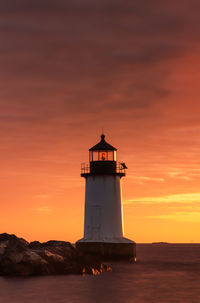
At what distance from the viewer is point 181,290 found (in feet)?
96.6

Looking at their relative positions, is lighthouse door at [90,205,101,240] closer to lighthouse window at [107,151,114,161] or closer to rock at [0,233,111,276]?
lighthouse window at [107,151,114,161]

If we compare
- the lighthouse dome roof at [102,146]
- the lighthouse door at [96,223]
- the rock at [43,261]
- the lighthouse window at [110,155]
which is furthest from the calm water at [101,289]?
the lighthouse dome roof at [102,146]

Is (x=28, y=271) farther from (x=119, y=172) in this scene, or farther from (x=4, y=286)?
(x=119, y=172)

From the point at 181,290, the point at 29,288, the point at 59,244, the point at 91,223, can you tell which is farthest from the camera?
the point at 91,223

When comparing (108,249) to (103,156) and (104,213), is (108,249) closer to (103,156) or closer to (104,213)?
(104,213)

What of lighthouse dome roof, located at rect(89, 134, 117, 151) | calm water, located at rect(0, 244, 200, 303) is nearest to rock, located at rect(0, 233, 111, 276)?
calm water, located at rect(0, 244, 200, 303)

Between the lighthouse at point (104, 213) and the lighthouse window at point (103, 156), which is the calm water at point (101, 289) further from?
the lighthouse window at point (103, 156)

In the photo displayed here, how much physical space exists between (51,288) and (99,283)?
311cm

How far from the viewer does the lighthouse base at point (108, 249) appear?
38.8 metres

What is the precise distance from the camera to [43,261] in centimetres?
3144

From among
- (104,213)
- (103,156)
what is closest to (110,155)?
(103,156)

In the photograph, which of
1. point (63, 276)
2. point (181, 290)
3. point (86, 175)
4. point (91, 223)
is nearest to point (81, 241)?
point (91, 223)

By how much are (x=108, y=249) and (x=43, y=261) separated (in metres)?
8.33

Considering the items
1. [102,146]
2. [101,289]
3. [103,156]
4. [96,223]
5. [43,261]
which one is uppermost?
[102,146]
